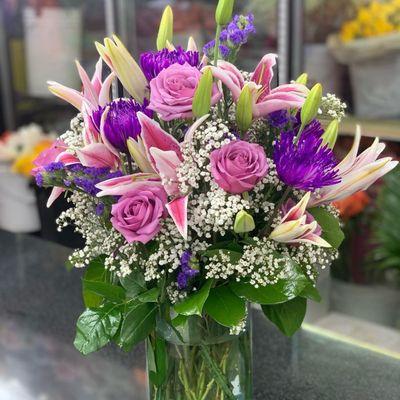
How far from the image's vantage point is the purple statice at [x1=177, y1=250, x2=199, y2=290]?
0.62 m

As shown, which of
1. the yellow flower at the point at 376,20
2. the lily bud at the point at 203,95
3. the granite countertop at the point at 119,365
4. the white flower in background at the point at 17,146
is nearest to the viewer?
the lily bud at the point at 203,95

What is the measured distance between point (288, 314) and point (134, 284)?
166 mm

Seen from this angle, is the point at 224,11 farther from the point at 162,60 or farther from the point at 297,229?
the point at 297,229

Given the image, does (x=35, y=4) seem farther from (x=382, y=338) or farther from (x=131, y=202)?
(x=131, y=202)

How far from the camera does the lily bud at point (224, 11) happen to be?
2.08ft

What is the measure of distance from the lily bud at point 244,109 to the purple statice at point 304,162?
3 cm

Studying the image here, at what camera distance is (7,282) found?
4.30 ft

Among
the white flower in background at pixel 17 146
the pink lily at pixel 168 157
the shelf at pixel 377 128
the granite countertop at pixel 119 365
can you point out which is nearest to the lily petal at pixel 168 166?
the pink lily at pixel 168 157

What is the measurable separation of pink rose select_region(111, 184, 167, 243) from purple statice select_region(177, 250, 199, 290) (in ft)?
0.13

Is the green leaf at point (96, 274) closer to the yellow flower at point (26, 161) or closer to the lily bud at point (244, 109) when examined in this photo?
the lily bud at point (244, 109)

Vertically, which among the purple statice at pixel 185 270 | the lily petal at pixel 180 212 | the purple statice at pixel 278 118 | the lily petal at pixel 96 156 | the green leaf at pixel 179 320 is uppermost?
the purple statice at pixel 278 118

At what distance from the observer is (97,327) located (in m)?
0.66

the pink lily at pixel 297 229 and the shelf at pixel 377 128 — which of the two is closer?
the pink lily at pixel 297 229

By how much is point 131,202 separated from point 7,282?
0.80 meters
